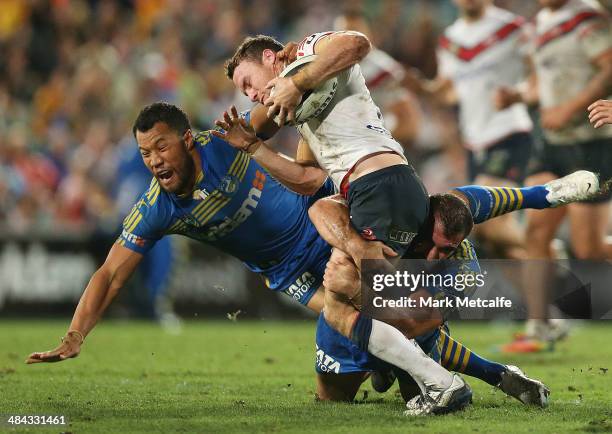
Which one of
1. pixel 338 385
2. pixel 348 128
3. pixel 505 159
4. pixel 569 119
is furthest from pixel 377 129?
pixel 505 159

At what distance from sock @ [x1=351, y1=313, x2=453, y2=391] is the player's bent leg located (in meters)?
0.61

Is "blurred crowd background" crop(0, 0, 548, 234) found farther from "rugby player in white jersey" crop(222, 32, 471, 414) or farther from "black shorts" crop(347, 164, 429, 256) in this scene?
"black shorts" crop(347, 164, 429, 256)

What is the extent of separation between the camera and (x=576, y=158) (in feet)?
29.7

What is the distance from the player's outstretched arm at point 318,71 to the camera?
5.49 metres

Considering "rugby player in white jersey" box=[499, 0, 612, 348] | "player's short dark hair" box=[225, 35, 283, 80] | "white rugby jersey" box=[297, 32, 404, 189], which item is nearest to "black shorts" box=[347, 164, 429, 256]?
"white rugby jersey" box=[297, 32, 404, 189]

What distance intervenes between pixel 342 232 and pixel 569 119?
398cm

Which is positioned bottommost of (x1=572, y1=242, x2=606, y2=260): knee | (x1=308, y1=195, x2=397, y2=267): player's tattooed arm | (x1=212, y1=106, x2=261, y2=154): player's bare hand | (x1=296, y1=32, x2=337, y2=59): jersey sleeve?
(x1=572, y1=242, x2=606, y2=260): knee

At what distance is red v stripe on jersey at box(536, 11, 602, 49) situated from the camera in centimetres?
899

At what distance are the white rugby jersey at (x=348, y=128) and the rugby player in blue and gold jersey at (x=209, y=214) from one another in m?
0.50

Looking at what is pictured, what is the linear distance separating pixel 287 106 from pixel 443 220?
3.43ft

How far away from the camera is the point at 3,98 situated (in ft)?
55.5

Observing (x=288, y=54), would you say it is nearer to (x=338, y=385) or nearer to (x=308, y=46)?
(x=308, y=46)

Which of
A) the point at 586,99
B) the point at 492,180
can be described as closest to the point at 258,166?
the point at 586,99

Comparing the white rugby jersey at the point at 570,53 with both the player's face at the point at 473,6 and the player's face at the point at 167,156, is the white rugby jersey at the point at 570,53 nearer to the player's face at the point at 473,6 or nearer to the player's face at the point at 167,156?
the player's face at the point at 473,6
